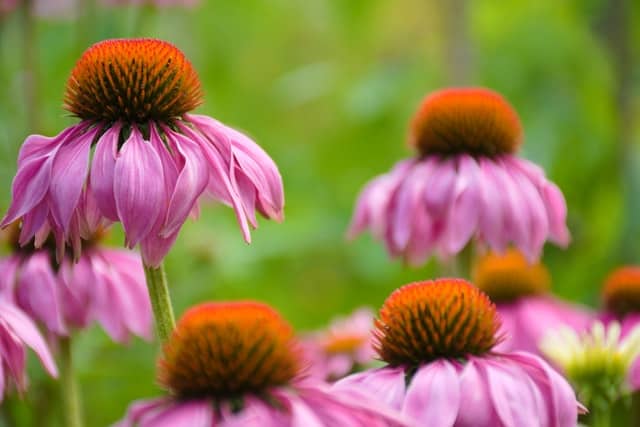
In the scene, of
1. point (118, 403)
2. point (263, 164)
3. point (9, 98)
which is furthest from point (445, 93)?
point (9, 98)

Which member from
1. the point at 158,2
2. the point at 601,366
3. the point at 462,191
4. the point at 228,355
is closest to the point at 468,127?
the point at 462,191

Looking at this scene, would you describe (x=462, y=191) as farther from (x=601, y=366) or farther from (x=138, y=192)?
(x=138, y=192)

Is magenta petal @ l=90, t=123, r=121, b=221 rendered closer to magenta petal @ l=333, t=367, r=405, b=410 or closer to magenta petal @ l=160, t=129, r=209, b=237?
magenta petal @ l=160, t=129, r=209, b=237

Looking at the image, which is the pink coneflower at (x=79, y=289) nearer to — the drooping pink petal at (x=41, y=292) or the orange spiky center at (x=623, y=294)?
the drooping pink petal at (x=41, y=292)

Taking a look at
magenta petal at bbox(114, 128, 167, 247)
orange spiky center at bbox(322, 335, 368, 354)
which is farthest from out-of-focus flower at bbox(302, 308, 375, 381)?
magenta petal at bbox(114, 128, 167, 247)

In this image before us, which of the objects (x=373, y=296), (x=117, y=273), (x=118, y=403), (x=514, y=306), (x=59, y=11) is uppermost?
(x=59, y=11)

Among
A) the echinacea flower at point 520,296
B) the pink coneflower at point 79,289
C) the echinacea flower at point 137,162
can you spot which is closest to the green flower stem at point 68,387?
the pink coneflower at point 79,289

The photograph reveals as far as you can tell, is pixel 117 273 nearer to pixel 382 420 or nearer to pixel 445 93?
pixel 445 93
